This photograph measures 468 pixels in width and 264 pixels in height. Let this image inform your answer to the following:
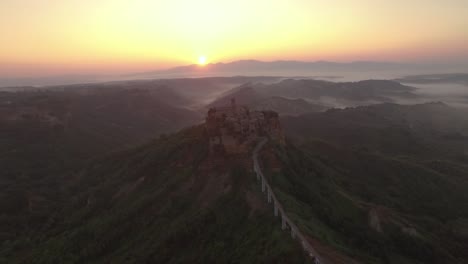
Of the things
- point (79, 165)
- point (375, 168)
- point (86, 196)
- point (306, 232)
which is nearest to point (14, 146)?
point (79, 165)

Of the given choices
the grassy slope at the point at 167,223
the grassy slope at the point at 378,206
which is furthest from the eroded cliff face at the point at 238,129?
the grassy slope at the point at 378,206

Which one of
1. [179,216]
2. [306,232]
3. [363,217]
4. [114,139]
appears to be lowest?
[114,139]

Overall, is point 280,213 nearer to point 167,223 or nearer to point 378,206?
point 167,223

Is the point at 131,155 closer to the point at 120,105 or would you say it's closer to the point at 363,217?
the point at 363,217

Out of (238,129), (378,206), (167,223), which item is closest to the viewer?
(167,223)

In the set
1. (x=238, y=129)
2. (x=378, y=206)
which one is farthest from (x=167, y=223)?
(x=378, y=206)

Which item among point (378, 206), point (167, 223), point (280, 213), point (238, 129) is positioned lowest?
point (378, 206)
